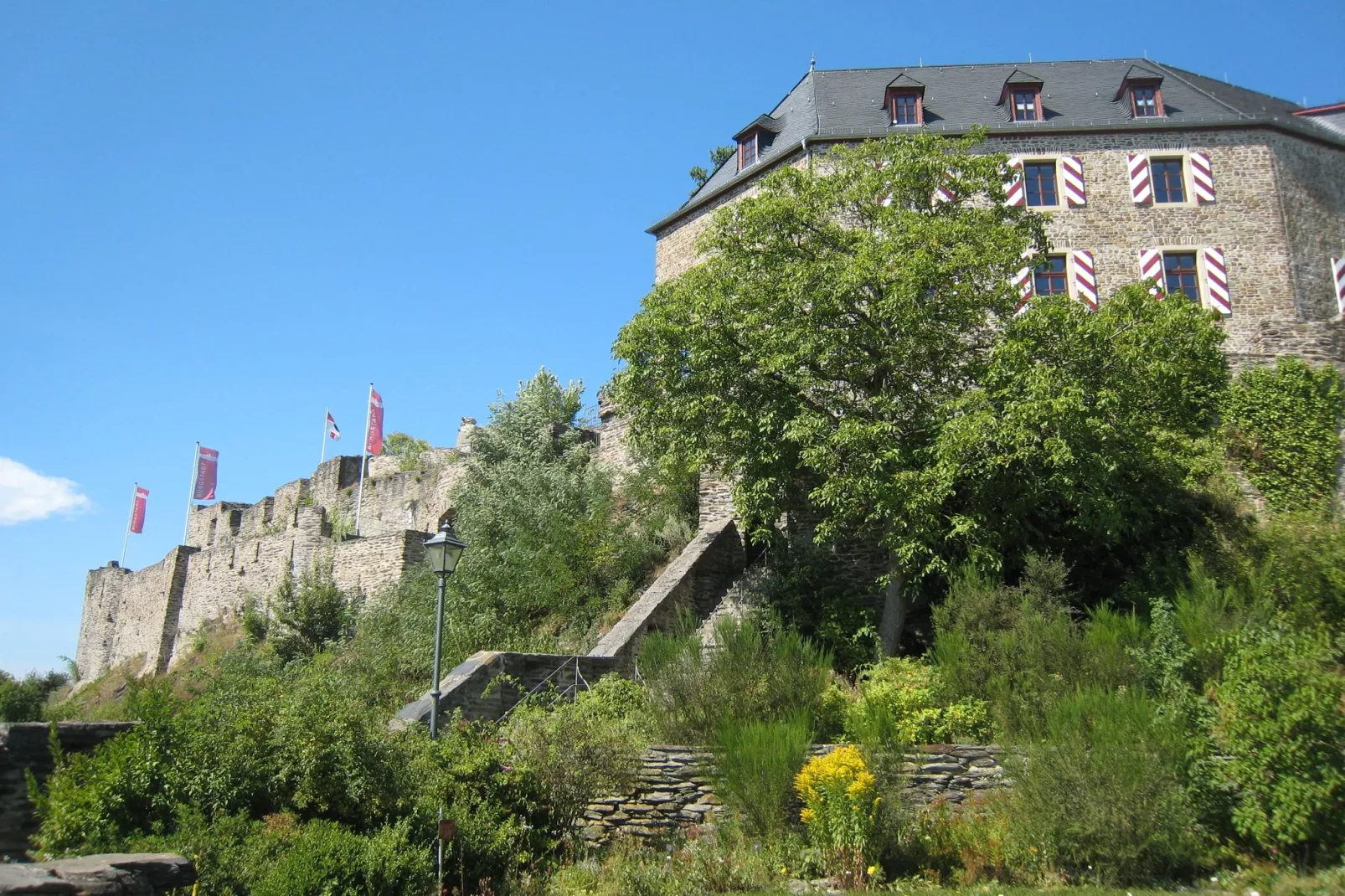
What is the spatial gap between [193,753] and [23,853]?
57.0 inches

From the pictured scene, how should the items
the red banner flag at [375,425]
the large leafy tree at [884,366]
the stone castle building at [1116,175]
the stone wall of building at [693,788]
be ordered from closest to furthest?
the stone wall of building at [693,788]
the large leafy tree at [884,366]
the stone castle building at [1116,175]
the red banner flag at [375,425]

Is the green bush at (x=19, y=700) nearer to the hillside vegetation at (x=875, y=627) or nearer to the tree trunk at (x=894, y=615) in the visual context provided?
the hillside vegetation at (x=875, y=627)

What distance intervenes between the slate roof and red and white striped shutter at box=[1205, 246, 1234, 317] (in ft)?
10.9

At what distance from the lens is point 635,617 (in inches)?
556

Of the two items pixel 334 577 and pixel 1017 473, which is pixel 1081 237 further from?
pixel 334 577

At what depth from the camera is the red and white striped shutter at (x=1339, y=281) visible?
2381cm

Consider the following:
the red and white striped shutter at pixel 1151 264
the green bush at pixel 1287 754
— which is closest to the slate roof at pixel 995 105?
the red and white striped shutter at pixel 1151 264

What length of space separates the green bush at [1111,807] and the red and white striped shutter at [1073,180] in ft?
60.0

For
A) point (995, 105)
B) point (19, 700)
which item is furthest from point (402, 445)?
point (995, 105)

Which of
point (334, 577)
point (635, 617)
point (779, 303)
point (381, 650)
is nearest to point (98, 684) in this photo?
point (334, 577)

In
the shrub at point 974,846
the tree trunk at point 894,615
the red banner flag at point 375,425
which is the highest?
the red banner flag at point 375,425

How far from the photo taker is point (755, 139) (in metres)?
26.8

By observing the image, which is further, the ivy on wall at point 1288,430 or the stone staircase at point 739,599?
the ivy on wall at point 1288,430

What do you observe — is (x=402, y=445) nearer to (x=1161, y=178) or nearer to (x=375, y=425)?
(x=375, y=425)
